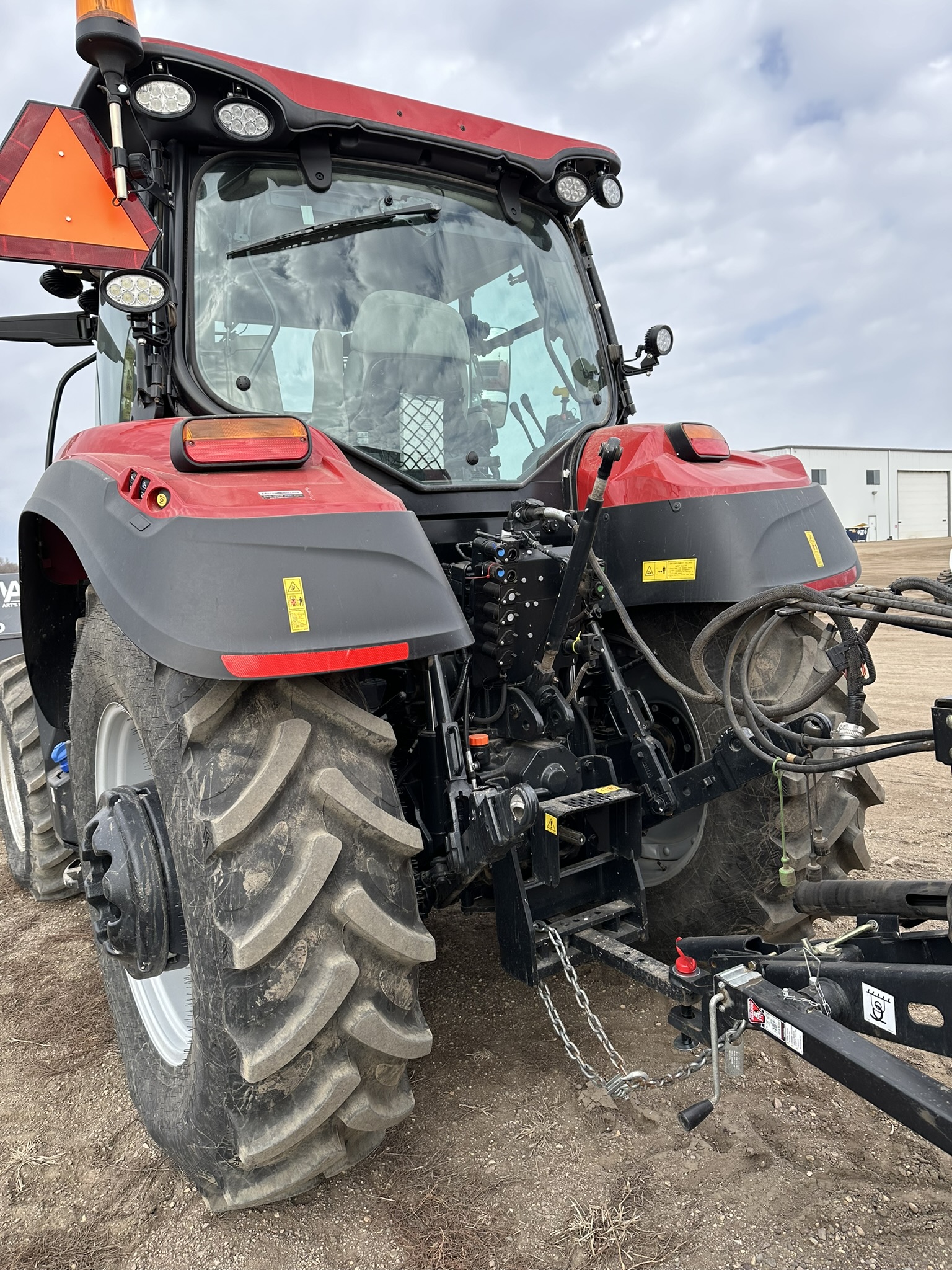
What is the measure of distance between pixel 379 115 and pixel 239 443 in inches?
54.3

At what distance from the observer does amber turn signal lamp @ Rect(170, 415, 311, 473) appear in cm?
179

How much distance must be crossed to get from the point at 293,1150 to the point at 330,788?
2.32 feet

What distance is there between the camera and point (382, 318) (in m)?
2.59

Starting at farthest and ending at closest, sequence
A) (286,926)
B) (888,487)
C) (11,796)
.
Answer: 1. (888,487)
2. (11,796)
3. (286,926)

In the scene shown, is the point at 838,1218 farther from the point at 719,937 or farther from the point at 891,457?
the point at 891,457

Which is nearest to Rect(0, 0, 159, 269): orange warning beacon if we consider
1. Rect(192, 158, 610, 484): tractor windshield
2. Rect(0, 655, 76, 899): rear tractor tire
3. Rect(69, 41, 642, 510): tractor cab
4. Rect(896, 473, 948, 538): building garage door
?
Rect(69, 41, 642, 510): tractor cab

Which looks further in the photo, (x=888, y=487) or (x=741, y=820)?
(x=888, y=487)

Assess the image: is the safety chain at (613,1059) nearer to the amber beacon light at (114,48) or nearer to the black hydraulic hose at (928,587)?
the black hydraulic hose at (928,587)

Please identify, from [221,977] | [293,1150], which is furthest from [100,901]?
[293,1150]

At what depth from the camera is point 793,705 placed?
2.00 meters

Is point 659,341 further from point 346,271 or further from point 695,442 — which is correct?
point 346,271

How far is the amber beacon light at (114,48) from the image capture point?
2.02 m

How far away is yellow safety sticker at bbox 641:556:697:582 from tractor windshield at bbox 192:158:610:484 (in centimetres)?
52

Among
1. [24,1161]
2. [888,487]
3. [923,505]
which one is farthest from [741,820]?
[923,505]
